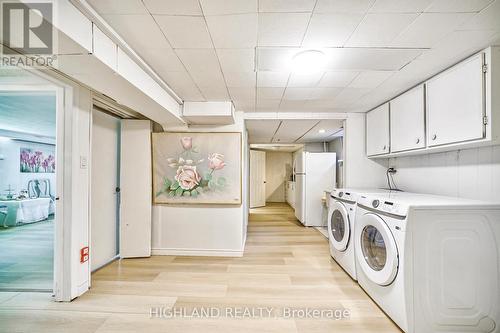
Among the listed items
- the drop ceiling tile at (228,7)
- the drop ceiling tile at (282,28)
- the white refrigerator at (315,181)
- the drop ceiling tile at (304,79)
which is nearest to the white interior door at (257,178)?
the white refrigerator at (315,181)

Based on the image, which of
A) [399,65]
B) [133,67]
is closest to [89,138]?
[133,67]

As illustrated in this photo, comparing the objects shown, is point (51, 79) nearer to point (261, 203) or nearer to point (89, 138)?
point (89, 138)

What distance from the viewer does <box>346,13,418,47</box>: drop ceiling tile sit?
1266mm

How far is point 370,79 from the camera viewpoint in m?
2.12

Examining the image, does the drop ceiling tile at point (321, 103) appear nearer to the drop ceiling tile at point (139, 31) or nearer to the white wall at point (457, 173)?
the white wall at point (457, 173)

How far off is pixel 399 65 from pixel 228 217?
8.55ft

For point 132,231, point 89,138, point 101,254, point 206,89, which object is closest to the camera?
point 89,138

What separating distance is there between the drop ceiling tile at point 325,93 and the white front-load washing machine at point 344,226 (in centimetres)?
115

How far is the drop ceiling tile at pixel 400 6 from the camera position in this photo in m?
1.16

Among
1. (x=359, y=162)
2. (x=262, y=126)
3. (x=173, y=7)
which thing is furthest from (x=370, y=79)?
(x=262, y=126)

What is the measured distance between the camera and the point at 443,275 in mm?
1566

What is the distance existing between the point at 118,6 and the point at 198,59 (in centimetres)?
64

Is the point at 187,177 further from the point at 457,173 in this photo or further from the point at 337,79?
the point at 457,173

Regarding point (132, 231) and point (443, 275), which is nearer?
point (443, 275)
